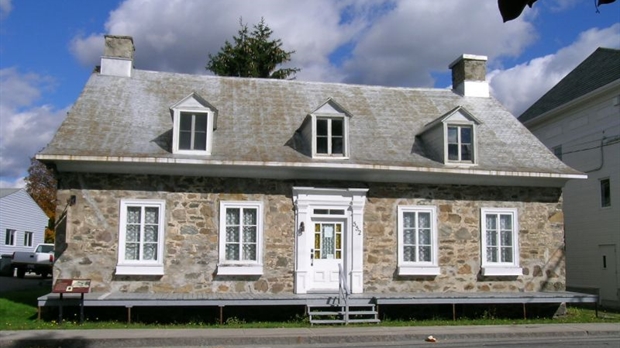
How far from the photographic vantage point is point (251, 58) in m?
33.4

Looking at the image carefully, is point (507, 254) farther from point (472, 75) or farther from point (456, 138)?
point (472, 75)

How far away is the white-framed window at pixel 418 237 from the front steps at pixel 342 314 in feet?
6.37

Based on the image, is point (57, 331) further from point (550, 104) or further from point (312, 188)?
point (550, 104)

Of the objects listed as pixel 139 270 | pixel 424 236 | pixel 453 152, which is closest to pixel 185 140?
pixel 139 270

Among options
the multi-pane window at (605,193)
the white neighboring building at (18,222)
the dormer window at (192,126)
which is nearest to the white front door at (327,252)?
the dormer window at (192,126)

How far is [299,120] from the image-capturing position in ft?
59.3

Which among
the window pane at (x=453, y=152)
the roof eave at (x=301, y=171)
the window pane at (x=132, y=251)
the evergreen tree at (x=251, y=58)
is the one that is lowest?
the window pane at (x=132, y=251)

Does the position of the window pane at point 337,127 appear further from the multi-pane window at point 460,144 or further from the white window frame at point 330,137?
the multi-pane window at point 460,144

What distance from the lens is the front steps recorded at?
1468 centimetres

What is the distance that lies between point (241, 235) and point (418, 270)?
15.1 feet

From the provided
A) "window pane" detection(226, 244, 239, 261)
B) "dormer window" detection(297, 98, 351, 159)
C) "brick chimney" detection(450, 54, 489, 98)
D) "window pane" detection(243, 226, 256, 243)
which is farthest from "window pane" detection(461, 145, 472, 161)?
"window pane" detection(226, 244, 239, 261)

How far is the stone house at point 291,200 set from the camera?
15.5 m

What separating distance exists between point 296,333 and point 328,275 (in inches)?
130

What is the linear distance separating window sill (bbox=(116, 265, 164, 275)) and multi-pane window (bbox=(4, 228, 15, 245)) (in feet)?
93.2
